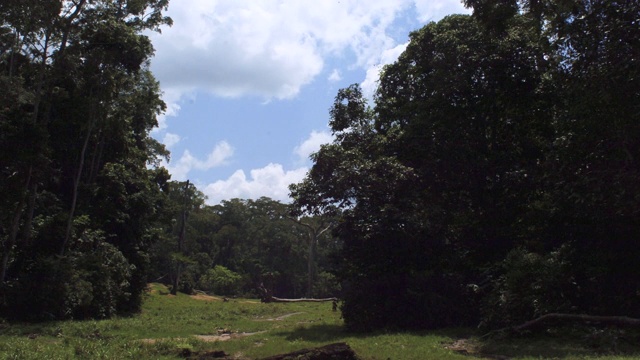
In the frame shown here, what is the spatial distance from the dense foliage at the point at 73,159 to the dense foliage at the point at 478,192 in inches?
410

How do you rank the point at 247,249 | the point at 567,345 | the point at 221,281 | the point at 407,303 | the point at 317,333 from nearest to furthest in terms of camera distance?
the point at 567,345 → the point at 317,333 → the point at 407,303 → the point at 221,281 → the point at 247,249

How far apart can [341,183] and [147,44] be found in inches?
474

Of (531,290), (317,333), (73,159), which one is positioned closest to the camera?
(531,290)

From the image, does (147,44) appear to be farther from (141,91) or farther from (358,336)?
(358,336)

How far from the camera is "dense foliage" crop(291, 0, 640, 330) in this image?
14.3 meters

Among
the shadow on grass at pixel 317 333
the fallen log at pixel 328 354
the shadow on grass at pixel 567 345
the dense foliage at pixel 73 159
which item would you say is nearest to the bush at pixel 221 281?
the dense foliage at pixel 73 159

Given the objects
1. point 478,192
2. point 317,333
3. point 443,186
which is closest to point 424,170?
point 443,186

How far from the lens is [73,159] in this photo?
26453 millimetres

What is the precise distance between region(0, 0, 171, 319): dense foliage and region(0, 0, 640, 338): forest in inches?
3.6

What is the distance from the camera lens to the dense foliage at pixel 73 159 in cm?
2014

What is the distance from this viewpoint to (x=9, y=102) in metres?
17.9

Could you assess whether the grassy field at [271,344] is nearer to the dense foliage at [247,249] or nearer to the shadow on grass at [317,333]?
the shadow on grass at [317,333]

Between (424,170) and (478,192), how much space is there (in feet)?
7.05

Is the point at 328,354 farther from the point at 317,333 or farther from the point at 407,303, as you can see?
the point at 407,303
